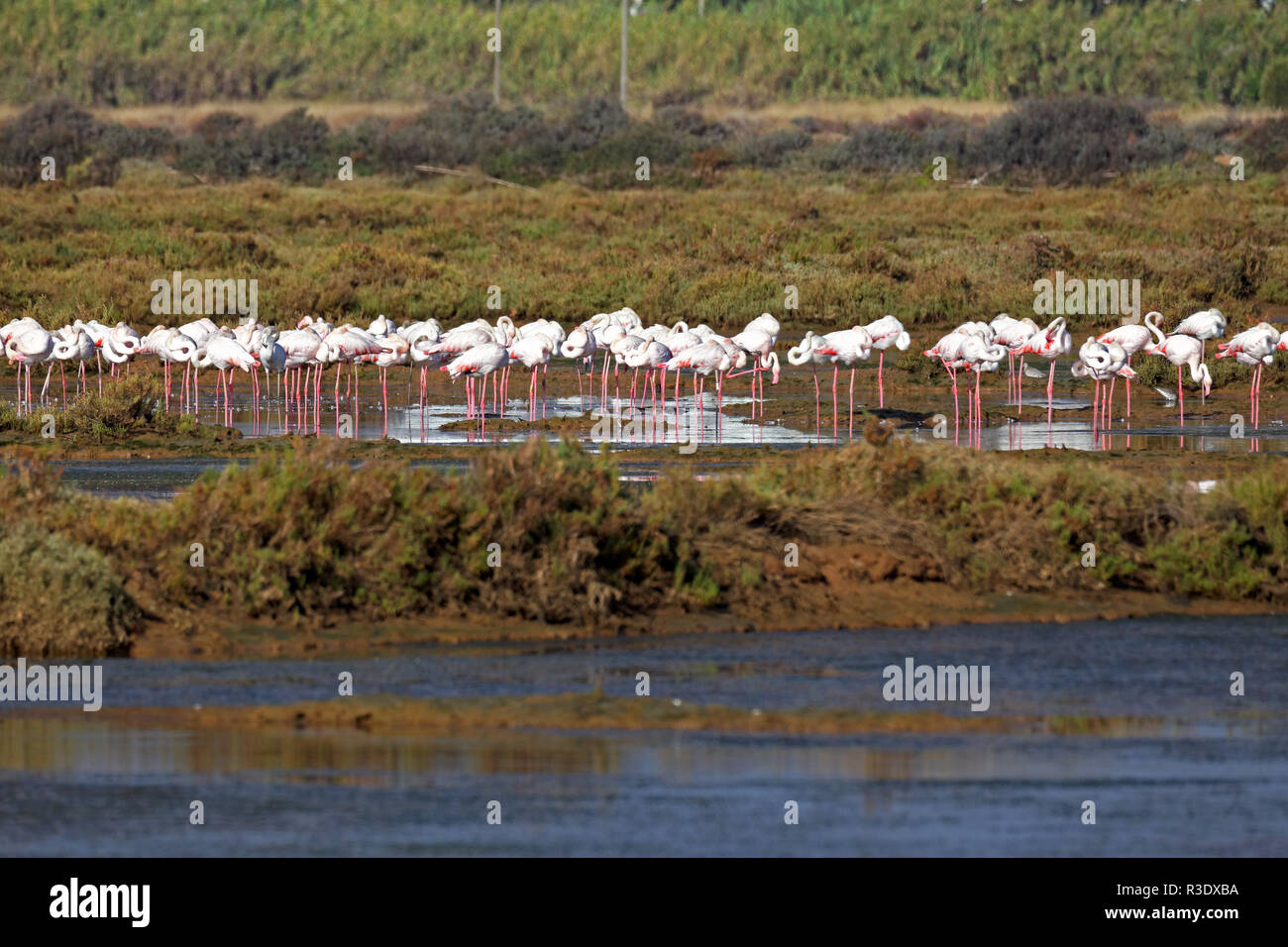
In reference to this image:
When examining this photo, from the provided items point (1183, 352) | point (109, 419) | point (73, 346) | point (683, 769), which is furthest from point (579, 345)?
point (683, 769)

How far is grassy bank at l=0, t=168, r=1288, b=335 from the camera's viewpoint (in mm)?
34656

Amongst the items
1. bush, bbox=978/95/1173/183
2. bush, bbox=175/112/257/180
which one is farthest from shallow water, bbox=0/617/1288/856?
bush, bbox=175/112/257/180

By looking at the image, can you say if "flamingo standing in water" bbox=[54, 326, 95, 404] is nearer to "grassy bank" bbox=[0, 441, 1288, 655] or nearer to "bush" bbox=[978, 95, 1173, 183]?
"grassy bank" bbox=[0, 441, 1288, 655]

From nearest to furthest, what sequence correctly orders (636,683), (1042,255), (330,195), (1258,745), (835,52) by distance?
(1258,745), (636,683), (1042,255), (330,195), (835,52)

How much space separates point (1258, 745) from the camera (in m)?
9.90

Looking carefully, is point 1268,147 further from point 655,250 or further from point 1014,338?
point 1014,338

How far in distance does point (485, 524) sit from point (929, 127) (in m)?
58.2

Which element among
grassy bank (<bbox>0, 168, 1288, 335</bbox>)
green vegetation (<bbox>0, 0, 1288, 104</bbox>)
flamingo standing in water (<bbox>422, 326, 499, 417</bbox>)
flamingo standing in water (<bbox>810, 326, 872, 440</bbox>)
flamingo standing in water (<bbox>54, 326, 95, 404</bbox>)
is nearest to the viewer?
flamingo standing in water (<bbox>810, 326, 872, 440</bbox>)

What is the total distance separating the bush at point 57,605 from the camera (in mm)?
11492

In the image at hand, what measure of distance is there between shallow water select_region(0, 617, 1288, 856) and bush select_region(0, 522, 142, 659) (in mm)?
327

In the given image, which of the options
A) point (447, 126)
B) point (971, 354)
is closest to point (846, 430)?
point (971, 354)

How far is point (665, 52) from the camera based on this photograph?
9262 cm

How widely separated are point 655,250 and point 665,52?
53936 mm
